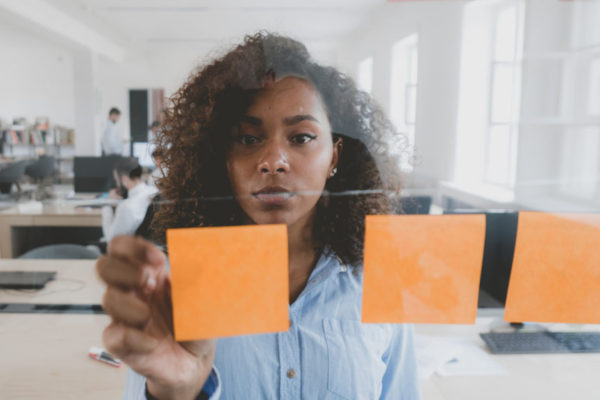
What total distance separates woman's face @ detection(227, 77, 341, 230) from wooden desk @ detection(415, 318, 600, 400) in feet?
1.32

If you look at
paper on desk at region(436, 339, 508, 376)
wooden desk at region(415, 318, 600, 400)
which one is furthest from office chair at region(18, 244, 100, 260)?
paper on desk at region(436, 339, 508, 376)

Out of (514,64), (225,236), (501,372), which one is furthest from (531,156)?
(501,372)

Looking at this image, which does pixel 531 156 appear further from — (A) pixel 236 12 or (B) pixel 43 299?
(B) pixel 43 299

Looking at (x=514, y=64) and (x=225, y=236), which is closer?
(x=225, y=236)

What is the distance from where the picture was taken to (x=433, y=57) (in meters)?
A: 0.45

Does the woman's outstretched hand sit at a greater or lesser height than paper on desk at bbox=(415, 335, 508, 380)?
greater

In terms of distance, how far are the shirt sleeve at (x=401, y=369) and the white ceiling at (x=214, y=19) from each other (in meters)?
0.39

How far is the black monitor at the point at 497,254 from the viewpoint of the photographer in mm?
429

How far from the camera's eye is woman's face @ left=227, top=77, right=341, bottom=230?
37 cm

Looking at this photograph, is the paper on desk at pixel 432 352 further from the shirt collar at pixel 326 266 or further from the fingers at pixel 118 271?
the fingers at pixel 118 271

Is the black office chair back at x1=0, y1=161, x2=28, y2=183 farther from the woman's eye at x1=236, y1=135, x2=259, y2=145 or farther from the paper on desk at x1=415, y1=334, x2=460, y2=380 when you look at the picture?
the paper on desk at x1=415, y1=334, x2=460, y2=380

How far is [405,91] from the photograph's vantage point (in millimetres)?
445

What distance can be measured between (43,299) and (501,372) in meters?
0.85

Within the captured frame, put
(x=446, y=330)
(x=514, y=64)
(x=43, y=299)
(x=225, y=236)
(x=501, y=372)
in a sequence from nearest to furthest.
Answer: (x=225, y=236) → (x=514, y=64) → (x=43, y=299) → (x=501, y=372) → (x=446, y=330)
